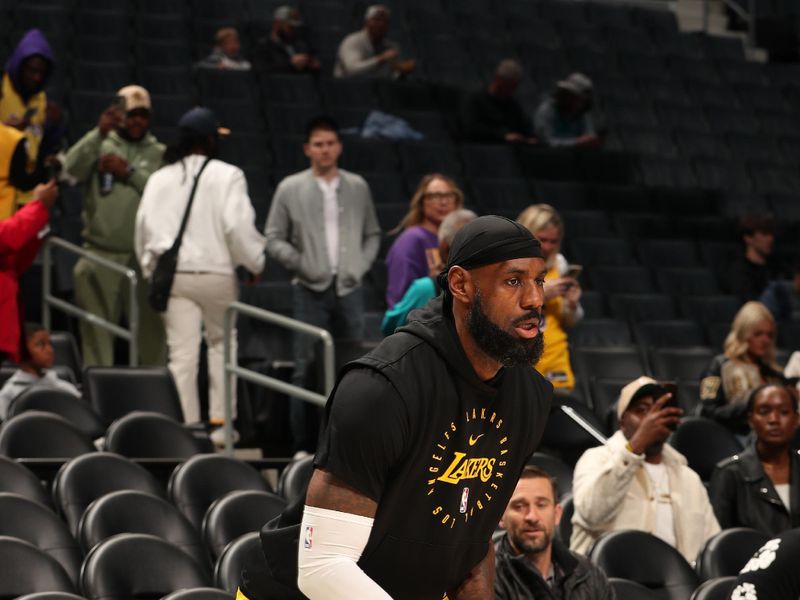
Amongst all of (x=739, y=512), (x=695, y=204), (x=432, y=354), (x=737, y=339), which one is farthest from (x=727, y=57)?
(x=432, y=354)

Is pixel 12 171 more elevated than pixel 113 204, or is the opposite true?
pixel 12 171

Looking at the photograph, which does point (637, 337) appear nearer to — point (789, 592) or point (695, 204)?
point (695, 204)

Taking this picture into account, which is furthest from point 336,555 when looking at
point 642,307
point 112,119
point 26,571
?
point 642,307

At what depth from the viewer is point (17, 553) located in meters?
3.91

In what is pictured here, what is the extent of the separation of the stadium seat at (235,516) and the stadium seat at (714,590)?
138 centimetres

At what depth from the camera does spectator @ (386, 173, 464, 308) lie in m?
6.05

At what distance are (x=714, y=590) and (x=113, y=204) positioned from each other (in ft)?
12.6

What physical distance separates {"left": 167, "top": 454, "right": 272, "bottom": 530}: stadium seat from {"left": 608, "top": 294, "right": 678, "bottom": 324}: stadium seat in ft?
12.0

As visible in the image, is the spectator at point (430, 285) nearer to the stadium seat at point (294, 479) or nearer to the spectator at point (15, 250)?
the stadium seat at point (294, 479)

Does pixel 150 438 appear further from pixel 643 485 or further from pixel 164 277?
pixel 643 485

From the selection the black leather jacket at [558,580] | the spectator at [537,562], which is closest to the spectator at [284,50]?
the spectator at [537,562]

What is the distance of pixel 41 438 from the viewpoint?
5.38 metres

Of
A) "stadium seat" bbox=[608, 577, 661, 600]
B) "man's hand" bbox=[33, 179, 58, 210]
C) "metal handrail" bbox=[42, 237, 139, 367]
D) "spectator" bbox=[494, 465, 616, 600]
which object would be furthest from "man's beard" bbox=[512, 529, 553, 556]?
"metal handrail" bbox=[42, 237, 139, 367]

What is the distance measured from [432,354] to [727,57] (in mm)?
10394
